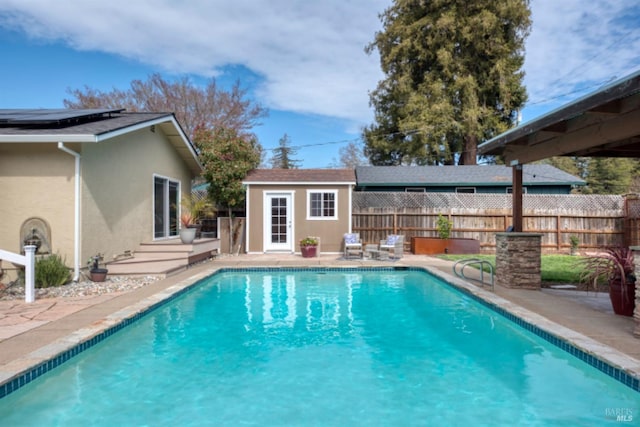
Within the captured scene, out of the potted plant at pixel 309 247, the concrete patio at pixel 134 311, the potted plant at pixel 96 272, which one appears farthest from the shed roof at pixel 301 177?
the potted plant at pixel 96 272

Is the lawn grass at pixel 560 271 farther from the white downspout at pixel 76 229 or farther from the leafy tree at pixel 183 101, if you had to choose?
the leafy tree at pixel 183 101

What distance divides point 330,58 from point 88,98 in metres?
14.6

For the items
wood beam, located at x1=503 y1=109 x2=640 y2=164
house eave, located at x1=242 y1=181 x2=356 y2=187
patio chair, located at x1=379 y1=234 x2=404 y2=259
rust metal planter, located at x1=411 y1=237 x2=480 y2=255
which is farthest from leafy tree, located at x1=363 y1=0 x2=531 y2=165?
wood beam, located at x1=503 y1=109 x2=640 y2=164

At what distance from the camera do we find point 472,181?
59.7ft

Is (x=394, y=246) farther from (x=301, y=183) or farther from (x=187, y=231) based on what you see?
(x=187, y=231)

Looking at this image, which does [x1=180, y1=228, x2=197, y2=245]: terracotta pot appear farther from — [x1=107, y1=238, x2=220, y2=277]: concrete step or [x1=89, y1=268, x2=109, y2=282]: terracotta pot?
[x1=89, y1=268, x2=109, y2=282]: terracotta pot

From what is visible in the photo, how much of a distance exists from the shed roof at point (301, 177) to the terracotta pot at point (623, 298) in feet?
28.8

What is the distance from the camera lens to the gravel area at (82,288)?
21.9 feet

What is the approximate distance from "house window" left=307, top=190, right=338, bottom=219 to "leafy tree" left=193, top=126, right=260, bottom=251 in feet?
7.77

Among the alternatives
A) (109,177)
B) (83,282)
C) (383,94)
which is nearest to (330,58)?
(383,94)

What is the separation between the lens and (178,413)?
10.9ft

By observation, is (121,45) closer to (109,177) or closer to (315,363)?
(109,177)

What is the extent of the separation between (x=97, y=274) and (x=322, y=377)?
5845 mm

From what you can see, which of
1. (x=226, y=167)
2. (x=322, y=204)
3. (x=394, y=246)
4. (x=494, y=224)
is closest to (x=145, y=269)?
(x=226, y=167)
